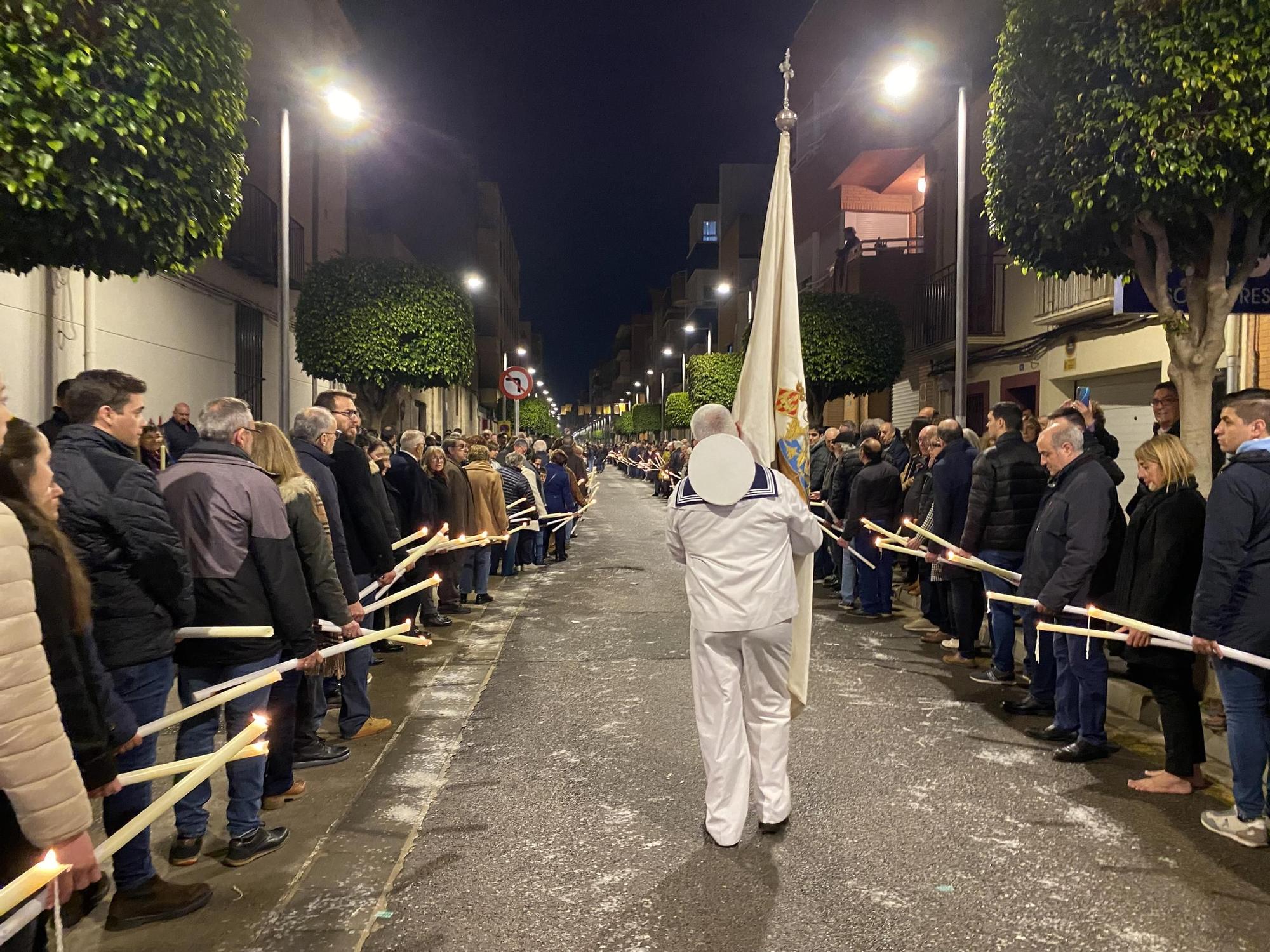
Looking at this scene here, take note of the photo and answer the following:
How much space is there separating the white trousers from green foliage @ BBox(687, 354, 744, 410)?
32.0m

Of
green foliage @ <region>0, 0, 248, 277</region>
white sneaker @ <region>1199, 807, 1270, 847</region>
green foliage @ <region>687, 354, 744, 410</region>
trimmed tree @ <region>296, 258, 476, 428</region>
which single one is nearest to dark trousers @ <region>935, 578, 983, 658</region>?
white sneaker @ <region>1199, 807, 1270, 847</region>

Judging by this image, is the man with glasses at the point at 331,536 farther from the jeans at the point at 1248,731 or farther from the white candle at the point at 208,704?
the jeans at the point at 1248,731

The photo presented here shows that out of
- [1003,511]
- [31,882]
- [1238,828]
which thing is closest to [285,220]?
[1003,511]

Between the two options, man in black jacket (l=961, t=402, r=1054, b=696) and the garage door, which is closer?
man in black jacket (l=961, t=402, r=1054, b=696)

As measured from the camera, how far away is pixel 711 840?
4.55 metres

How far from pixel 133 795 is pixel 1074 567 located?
507 cm

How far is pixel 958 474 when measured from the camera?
857cm

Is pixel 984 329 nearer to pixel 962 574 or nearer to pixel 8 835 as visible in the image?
pixel 962 574

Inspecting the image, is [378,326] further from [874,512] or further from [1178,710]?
[1178,710]

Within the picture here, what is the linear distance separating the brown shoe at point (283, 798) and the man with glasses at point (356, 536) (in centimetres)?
102

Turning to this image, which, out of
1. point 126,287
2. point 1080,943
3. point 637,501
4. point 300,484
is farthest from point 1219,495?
point 637,501

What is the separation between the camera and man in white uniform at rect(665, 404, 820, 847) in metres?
4.52

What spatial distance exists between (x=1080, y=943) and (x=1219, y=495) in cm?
215

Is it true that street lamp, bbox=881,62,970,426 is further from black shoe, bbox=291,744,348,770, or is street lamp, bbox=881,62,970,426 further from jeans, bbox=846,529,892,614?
black shoe, bbox=291,744,348,770
